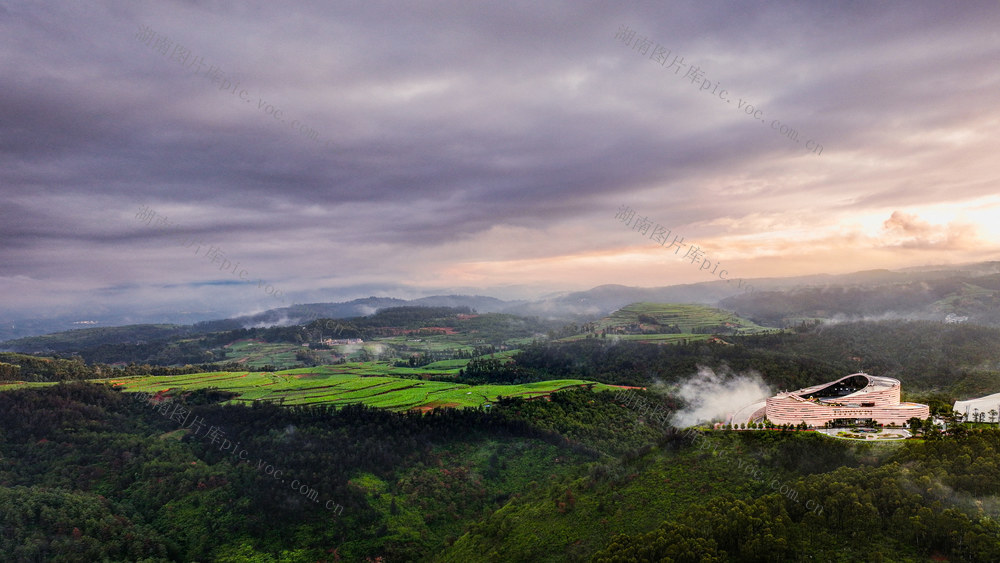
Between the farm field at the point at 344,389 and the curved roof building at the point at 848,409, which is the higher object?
the curved roof building at the point at 848,409

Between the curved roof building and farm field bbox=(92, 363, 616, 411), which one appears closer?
the curved roof building

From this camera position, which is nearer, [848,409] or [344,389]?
[848,409]

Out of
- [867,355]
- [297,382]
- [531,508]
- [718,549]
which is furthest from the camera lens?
[867,355]

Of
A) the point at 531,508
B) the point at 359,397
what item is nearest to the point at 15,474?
the point at 359,397

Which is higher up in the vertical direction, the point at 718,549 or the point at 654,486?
the point at 718,549

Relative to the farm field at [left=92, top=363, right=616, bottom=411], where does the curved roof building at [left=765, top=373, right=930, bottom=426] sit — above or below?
above

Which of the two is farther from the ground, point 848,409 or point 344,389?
point 848,409

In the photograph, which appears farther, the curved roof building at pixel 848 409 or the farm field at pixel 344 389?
the farm field at pixel 344 389

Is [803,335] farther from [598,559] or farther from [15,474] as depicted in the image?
[15,474]
